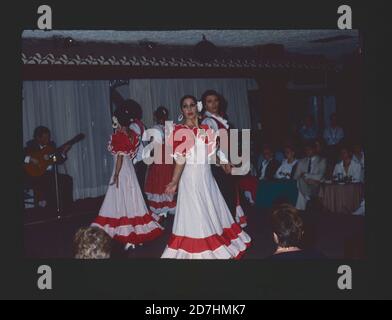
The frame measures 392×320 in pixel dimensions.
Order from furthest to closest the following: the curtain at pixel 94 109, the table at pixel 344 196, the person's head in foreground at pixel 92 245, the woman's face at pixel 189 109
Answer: the curtain at pixel 94 109 → the table at pixel 344 196 → the woman's face at pixel 189 109 → the person's head in foreground at pixel 92 245

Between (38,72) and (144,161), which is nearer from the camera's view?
(144,161)

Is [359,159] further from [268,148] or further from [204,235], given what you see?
[204,235]

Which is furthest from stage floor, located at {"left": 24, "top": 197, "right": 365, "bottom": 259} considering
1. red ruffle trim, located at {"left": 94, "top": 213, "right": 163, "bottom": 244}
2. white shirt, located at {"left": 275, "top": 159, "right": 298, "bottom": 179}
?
white shirt, located at {"left": 275, "top": 159, "right": 298, "bottom": 179}

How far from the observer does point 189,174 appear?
4.34m

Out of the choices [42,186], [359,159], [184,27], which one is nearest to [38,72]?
[42,186]

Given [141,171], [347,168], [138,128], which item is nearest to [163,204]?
[141,171]

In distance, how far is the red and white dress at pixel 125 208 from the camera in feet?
16.3

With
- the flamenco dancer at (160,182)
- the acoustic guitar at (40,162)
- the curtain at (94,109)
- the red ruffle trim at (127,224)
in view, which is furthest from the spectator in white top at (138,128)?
the curtain at (94,109)

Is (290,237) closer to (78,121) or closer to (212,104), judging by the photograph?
(212,104)

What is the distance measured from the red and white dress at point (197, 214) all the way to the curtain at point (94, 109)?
2998 millimetres

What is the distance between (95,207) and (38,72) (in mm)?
1739

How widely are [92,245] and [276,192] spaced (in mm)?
3524

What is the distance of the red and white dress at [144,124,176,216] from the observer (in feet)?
19.6

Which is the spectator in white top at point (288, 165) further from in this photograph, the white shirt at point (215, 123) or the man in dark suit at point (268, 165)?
the white shirt at point (215, 123)
